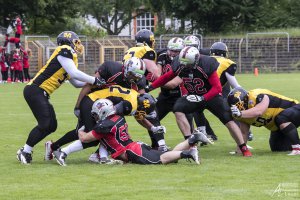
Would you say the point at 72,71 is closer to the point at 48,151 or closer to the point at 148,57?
the point at 48,151

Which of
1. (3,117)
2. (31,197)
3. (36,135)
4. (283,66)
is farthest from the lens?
(283,66)

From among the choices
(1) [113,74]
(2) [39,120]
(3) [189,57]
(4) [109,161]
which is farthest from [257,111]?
(2) [39,120]

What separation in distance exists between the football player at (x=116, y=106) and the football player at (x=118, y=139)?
116 millimetres

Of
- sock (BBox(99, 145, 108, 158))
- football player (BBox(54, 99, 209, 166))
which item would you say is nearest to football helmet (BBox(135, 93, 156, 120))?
football player (BBox(54, 99, 209, 166))

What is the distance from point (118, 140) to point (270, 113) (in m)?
2.46

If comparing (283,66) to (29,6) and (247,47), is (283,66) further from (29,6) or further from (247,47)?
(29,6)

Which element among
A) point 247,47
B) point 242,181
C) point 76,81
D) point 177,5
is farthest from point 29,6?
point 242,181

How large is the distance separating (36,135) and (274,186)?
12.2 ft

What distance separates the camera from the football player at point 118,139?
394 inches

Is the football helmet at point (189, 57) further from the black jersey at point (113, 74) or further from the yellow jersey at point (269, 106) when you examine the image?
the yellow jersey at point (269, 106)

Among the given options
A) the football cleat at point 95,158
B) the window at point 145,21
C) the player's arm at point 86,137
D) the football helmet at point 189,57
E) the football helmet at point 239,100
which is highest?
the window at point 145,21

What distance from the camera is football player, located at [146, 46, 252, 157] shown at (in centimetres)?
1087

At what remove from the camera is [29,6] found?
4934cm

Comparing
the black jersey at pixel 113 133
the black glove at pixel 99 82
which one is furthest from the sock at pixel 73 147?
the black glove at pixel 99 82
